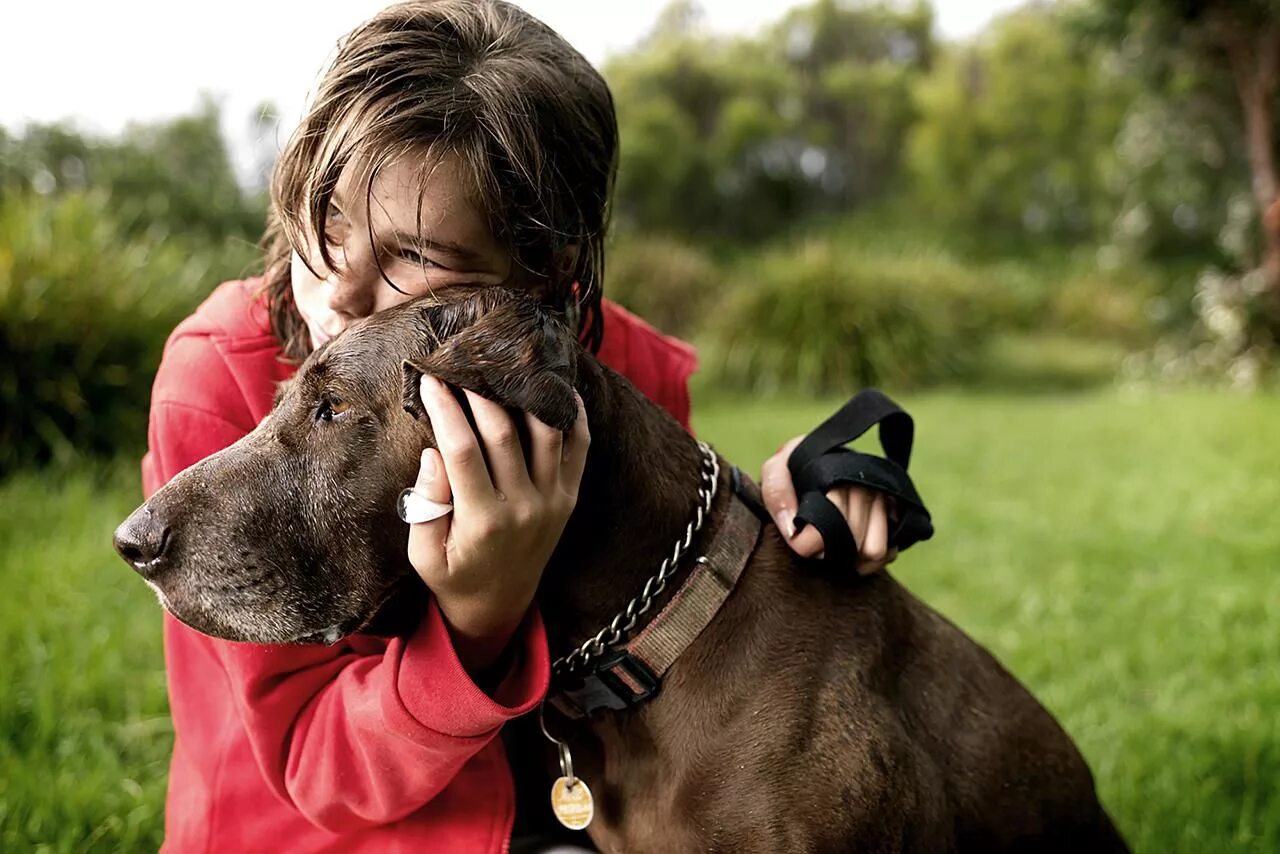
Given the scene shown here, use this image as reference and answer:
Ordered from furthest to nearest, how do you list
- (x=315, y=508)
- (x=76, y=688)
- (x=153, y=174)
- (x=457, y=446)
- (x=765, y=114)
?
(x=765, y=114), (x=153, y=174), (x=76, y=688), (x=315, y=508), (x=457, y=446)

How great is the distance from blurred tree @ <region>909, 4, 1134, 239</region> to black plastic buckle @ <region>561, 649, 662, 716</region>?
77.5ft

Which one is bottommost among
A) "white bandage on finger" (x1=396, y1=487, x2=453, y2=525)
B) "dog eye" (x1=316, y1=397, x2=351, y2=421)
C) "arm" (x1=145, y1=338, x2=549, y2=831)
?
"arm" (x1=145, y1=338, x2=549, y2=831)

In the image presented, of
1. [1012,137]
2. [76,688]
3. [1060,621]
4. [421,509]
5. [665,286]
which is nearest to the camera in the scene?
[421,509]

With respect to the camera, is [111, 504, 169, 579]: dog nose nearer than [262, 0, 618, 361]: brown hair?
Yes

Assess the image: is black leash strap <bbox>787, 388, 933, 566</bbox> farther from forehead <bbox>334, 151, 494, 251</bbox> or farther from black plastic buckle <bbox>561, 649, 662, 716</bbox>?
forehead <bbox>334, 151, 494, 251</bbox>

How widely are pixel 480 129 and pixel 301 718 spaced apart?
3.78ft

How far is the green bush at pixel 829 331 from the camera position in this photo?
11.9 metres

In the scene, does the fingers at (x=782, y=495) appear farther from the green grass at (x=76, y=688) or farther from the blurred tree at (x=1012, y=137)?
the blurred tree at (x=1012, y=137)

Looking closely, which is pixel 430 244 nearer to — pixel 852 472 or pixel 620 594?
pixel 620 594

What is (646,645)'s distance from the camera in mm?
2021

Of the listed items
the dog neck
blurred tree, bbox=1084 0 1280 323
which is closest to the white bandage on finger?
the dog neck

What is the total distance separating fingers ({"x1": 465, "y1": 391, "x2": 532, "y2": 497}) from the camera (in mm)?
1704

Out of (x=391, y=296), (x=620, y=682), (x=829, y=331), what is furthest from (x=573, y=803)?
(x=829, y=331)

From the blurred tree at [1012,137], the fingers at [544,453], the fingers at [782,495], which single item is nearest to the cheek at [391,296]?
the fingers at [544,453]
